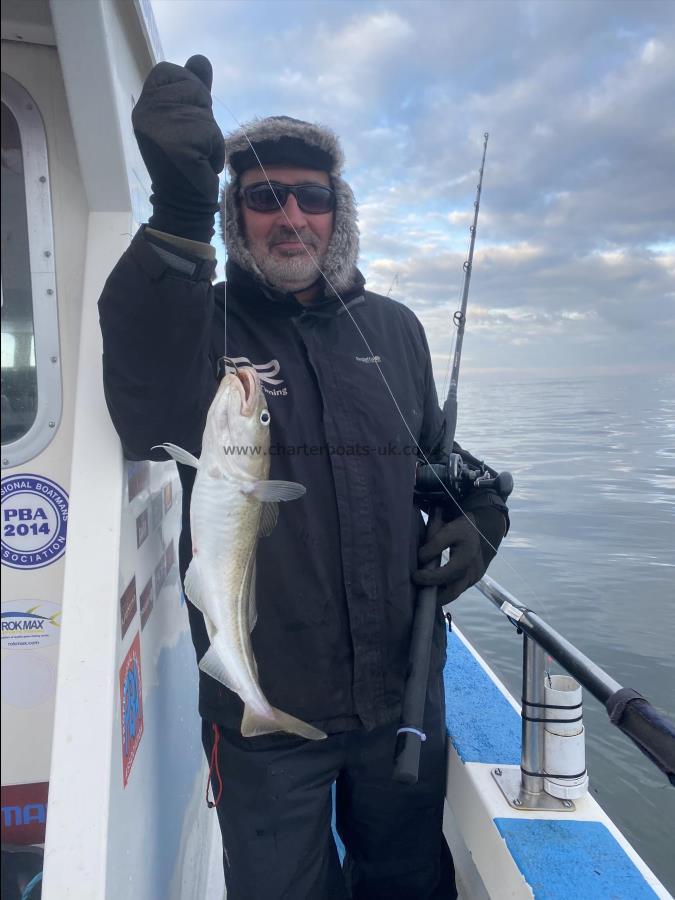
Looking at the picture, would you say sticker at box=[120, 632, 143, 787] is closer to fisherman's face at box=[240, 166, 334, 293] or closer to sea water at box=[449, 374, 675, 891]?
fisherman's face at box=[240, 166, 334, 293]

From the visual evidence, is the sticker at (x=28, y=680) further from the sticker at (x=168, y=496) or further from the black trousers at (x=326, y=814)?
the sticker at (x=168, y=496)

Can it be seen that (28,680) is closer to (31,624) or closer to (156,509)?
(31,624)

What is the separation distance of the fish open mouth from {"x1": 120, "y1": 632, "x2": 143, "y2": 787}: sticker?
80 centimetres

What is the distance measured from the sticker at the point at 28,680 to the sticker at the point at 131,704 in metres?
0.36

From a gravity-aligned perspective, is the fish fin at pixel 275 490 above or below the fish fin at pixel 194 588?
above

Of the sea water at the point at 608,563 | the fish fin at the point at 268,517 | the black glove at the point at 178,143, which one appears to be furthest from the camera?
the sea water at the point at 608,563

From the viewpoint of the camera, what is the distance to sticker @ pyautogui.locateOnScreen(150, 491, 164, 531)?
7.03 feet

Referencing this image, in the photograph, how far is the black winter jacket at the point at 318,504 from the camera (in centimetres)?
187

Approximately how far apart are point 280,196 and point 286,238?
0.52 feet

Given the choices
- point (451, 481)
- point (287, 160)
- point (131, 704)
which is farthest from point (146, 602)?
point (287, 160)

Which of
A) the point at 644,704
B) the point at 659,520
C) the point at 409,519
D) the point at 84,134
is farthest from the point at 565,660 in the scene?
the point at 659,520

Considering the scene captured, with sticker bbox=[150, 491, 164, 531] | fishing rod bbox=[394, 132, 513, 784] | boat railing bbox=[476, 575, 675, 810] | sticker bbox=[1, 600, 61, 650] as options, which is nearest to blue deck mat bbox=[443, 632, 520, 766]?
boat railing bbox=[476, 575, 675, 810]

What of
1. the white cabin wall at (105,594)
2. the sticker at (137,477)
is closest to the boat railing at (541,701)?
the white cabin wall at (105,594)

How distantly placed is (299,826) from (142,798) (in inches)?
19.3
